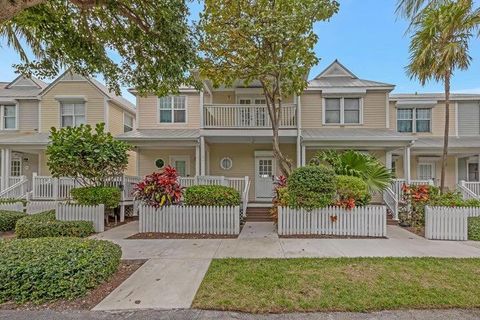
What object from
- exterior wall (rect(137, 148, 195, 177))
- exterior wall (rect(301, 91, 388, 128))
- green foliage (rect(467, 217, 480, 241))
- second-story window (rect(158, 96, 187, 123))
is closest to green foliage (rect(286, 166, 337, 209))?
green foliage (rect(467, 217, 480, 241))

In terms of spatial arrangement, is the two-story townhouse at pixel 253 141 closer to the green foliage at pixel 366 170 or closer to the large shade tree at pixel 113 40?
the green foliage at pixel 366 170

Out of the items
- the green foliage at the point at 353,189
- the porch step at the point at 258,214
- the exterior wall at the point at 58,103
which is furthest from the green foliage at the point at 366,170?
the exterior wall at the point at 58,103

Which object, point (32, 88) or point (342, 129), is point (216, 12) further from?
point (32, 88)

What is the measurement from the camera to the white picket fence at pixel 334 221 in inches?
341

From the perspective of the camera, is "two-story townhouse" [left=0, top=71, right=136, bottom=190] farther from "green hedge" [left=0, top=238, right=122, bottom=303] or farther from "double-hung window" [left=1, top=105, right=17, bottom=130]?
"green hedge" [left=0, top=238, right=122, bottom=303]

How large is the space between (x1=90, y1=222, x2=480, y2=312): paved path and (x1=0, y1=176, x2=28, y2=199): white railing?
7.54 metres

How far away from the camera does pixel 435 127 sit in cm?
1647

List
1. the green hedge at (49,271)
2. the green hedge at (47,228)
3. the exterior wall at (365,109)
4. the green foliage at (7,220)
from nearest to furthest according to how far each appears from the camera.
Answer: the green hedge at (49,271), the green hedge at (47,228), the green foliage at (7,220), the exterior wall at (365,109)

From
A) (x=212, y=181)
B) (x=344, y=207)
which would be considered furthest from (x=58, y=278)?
(x=212, y=181)

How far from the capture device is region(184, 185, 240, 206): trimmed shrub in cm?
907

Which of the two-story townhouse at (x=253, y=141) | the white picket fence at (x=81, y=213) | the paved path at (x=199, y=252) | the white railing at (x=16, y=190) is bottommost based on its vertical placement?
the paved path at (x=199, y=252)

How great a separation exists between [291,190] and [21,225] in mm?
8080

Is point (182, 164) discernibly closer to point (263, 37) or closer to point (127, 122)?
point (127, 122)

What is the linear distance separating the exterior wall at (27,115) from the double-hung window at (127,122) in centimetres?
476
